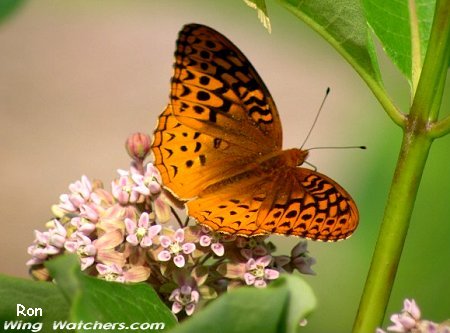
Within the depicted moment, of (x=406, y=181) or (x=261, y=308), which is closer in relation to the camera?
(x=261, y=308)

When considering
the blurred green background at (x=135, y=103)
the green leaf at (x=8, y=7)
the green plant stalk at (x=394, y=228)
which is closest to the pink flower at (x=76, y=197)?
the green leaf at (x=8, y=7)

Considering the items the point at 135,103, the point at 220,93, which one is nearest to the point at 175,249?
the point at 220,93

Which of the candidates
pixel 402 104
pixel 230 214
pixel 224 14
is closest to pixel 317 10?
pixel 230 214

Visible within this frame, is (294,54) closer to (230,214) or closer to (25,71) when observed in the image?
(25,71)

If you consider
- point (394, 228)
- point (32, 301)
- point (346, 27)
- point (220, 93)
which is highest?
point (346, 27)

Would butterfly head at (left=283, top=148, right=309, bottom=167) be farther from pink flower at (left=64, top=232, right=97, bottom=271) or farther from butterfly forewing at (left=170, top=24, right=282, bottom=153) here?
pink flower at (left=64, top=232, right=97, bottom=271)

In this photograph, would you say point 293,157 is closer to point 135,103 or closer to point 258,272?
point 258,272
